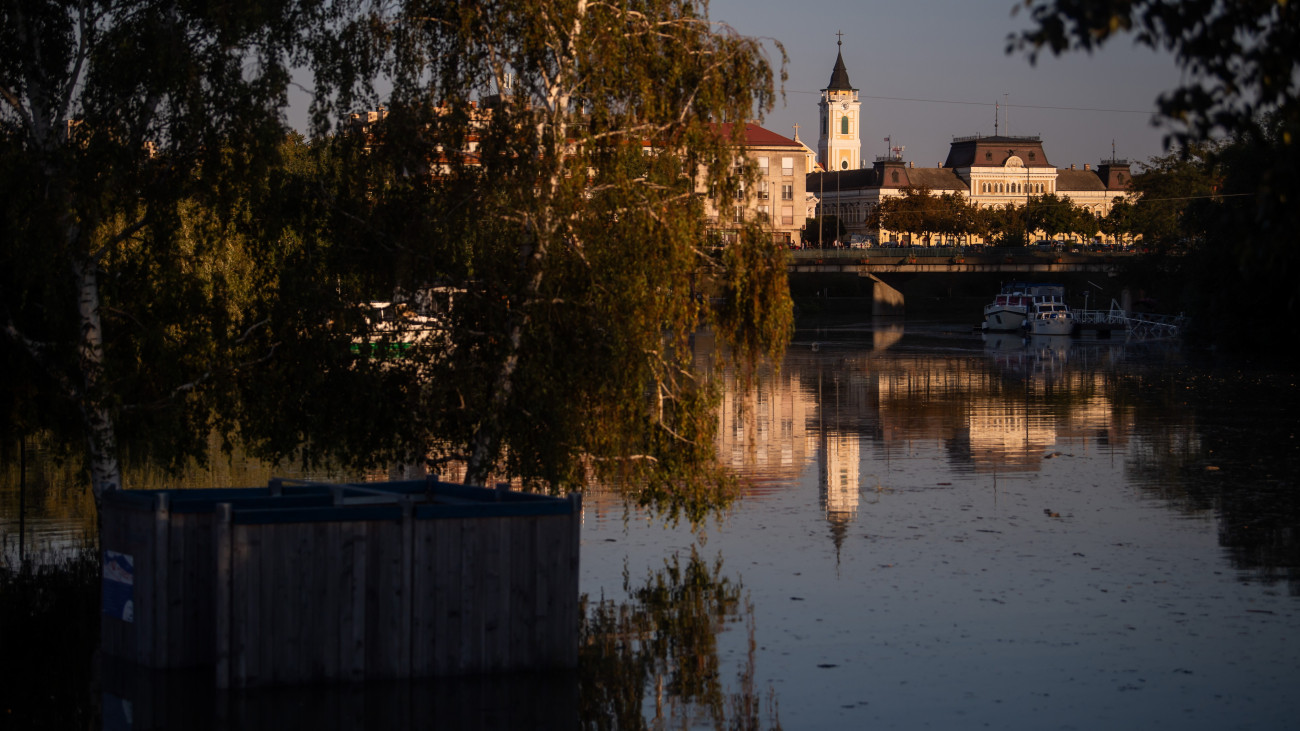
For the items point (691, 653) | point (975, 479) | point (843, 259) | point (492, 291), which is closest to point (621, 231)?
point (492, 291)

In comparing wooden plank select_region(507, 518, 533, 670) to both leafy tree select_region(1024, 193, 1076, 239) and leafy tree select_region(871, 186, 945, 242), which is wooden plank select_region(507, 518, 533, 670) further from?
leafy tree select_region(1024, 193, 1076, 239)

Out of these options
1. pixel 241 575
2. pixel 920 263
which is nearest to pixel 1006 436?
pixel 241 575

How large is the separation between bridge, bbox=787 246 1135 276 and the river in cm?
7227

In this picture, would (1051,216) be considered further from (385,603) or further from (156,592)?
(156,592)

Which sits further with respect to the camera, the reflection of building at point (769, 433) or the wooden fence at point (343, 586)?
the reflection of building at point (769, 433)

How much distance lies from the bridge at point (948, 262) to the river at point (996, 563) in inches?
2845

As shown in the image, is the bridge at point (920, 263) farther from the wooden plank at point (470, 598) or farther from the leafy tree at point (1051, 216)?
the wooden plank at point (470, 598)

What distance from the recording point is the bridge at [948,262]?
367 feet

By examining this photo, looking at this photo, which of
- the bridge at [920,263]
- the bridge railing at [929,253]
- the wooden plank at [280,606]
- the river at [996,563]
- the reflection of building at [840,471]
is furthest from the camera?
the bridge railing at [929,253]

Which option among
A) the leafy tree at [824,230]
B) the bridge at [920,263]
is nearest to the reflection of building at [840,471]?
the bridge at [920,263]

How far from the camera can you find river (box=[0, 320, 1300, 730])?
43.6ft

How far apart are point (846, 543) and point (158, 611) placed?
424 inches

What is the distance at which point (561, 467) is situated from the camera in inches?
657

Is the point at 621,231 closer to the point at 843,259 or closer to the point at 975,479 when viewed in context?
the point at 975,479
